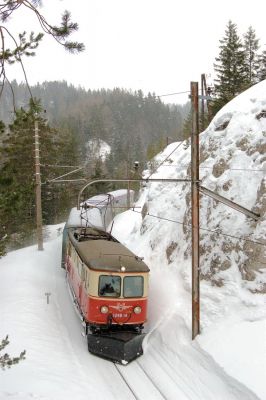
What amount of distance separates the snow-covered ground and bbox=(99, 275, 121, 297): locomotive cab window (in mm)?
2104

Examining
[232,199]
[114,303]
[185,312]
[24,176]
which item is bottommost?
[185,312]

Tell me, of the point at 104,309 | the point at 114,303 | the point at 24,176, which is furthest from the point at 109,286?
the point at 24,176

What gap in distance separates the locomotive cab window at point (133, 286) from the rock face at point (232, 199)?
2885 millimetres

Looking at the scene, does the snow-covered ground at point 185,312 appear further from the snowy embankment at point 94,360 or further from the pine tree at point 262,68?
the pine tree at point 262,68

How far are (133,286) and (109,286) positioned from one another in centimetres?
84

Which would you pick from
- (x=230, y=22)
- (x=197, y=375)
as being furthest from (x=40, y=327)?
(x=230, y=22)

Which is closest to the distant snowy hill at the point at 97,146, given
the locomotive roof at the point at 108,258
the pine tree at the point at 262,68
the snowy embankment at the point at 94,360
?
the pine tree at the point at 262,68

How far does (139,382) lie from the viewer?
12.2m

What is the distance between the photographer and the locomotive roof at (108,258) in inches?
557

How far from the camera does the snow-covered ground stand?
1136 cm

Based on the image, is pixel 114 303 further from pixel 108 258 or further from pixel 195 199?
pixel 195 199

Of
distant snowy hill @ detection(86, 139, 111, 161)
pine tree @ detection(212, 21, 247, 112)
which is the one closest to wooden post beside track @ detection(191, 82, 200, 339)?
pine tree @ detection(212, 21, 247, 112)

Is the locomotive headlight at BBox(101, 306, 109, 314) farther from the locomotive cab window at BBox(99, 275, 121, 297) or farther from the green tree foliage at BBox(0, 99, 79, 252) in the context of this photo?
the green tree foliage at BBox(0, 99, 79, 252)

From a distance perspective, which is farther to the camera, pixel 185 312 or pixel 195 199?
pixel 185 312
